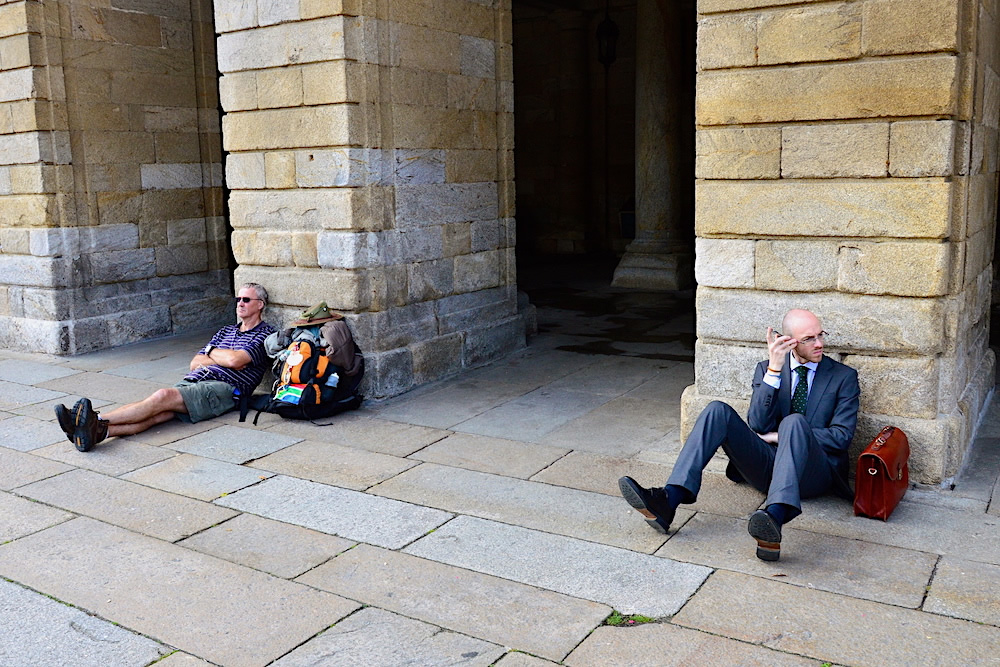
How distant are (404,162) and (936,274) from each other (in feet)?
13.0

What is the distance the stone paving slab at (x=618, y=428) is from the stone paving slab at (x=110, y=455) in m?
2.49

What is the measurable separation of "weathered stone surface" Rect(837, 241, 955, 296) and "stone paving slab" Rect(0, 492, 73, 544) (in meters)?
4.28

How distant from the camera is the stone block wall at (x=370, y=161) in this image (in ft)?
22.3

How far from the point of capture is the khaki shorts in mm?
6633

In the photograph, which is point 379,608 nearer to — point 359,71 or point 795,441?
point 795,441

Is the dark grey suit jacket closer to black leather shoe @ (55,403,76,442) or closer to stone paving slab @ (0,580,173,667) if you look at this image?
stone paving slab @ (0,580,173,667)

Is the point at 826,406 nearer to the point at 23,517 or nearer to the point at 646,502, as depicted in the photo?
the point at 646,502

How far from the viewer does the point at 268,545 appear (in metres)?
4.55

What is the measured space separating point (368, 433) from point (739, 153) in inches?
118

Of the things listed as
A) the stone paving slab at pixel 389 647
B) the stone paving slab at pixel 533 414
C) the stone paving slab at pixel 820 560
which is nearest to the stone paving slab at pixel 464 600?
the stone paving slab at pixel 389 647

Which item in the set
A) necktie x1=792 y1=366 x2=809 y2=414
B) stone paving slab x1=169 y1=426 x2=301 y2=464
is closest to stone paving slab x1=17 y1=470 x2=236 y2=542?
stone paving slab x1=169 y1=426 x2=301 y2=464

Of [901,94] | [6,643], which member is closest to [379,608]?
[6,643]

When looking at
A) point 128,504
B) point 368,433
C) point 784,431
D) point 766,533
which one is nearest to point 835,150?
point 784,431

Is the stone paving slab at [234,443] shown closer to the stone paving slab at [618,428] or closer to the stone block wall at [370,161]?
the stone block wall at [370,161]
